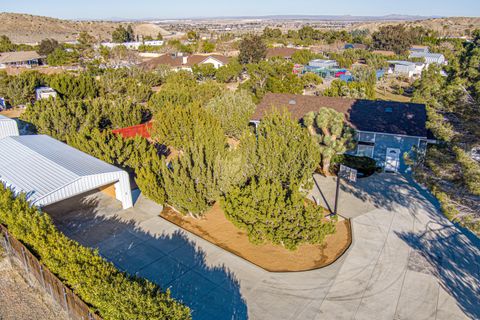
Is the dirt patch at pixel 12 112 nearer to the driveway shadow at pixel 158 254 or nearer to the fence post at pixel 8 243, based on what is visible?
the driveway shadow at pixel 158 254

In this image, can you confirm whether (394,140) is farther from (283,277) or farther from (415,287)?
(283,277)

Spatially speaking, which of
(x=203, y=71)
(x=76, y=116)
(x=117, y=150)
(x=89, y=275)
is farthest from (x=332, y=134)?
(x=203, y=71)

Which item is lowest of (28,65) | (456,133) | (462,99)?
(28,65)

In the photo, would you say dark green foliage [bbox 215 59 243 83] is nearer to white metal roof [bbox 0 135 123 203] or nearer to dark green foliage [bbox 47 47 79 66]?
dark green foliage [bbox 47 47 79 66]

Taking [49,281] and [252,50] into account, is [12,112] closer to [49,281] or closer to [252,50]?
[49,281]

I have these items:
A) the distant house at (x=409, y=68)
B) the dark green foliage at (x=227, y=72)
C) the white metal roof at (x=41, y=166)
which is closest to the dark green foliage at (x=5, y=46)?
the dark green foliage at (x=227, y=72)

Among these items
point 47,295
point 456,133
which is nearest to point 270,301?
point 47,295
